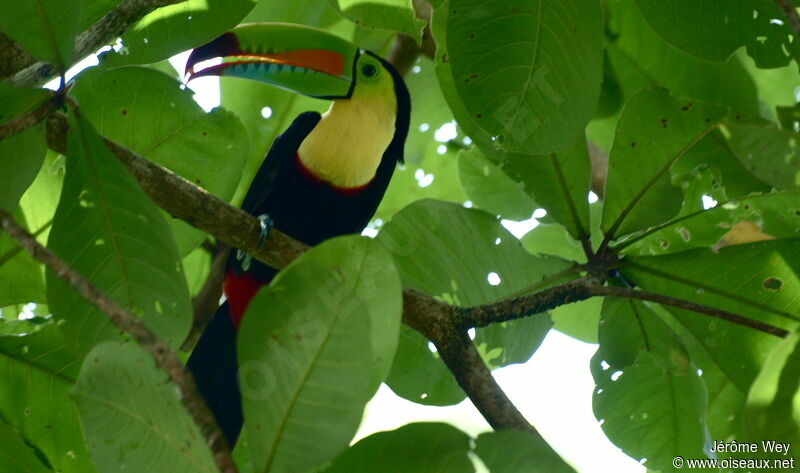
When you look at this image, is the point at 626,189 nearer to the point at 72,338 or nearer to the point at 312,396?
the point at 312,396

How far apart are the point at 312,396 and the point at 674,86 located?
1.70 meters

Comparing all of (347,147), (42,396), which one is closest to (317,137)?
(347,147)

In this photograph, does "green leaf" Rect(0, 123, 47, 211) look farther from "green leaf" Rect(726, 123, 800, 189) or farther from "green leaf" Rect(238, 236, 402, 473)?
"green leaf" Rect(726, 123, 800, 189)

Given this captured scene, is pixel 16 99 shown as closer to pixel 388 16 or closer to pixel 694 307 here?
pixel 388 16

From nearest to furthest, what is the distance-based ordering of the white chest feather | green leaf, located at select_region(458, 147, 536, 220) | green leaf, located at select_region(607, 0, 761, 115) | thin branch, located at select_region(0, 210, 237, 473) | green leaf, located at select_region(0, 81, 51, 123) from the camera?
thin branch, located at select_region(0, 210, 237, 473) < green leaf, located at select_region(0, 81, 51, 123) < green leaf, located at select_region(458, 147, 536, 220) < green leaf, located at select_region(607, 0, 761, 115) < the white chest feather

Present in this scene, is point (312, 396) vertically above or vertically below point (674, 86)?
below

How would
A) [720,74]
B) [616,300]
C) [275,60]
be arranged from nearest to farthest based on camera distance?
[616,300]
[720,74]
[275,60]

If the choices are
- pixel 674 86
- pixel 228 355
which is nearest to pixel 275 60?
pixel 228 355

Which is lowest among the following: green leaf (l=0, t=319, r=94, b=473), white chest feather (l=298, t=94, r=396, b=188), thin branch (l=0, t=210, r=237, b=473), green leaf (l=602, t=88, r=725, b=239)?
thin branch (l=0, t=210, r=237, b=473)

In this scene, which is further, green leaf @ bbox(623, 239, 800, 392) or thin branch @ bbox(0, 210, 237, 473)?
green leaf @ bbox(623, 239, 800, 392)

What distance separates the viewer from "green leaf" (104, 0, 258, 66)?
6.17ft

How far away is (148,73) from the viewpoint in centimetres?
213

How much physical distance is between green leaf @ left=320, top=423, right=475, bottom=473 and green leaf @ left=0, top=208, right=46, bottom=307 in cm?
111

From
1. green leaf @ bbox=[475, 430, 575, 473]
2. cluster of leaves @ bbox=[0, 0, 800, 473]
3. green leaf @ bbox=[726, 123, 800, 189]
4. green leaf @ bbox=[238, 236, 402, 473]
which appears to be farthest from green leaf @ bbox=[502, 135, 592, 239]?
green leaf @ bbox=[238, 236, 402, 473]
